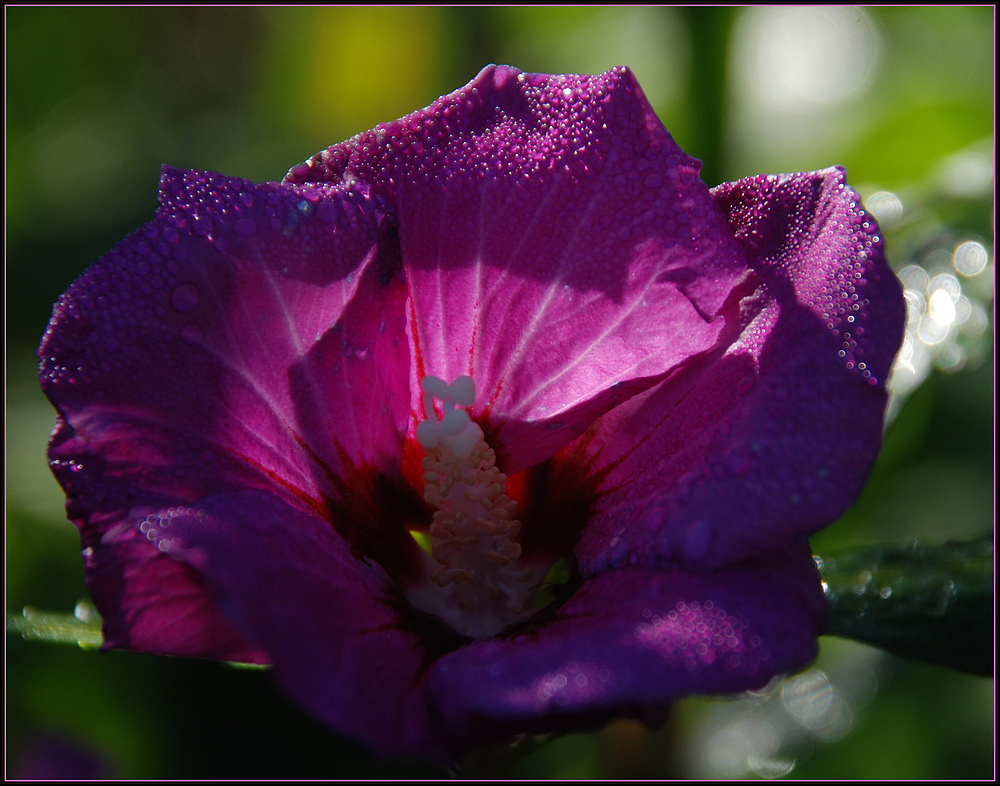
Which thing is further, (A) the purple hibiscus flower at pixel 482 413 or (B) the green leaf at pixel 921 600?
(B) the green leaf at pixel 921 600

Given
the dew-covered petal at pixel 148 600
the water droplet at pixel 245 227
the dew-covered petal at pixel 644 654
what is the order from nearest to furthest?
the dew-covered petal at pixel 644 654, the dew-covered petal at pixel 148 600, the water droplet at pixel 245 227

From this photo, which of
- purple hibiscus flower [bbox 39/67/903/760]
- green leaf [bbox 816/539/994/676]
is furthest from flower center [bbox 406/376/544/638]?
green leaf [bbox 816/539/994/676]

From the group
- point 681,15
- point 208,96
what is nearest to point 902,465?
point 681,15

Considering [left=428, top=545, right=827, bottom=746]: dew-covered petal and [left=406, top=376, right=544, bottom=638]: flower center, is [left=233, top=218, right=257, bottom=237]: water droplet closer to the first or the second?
[left=406, top=376, right=544, bottom=638]: flower center

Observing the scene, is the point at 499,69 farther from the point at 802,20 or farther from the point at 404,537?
the point at 802,20

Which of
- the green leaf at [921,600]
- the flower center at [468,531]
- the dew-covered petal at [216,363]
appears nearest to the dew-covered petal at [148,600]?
the dew-covered petal at [216,363]

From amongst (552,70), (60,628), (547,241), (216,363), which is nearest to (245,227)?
(216,363)

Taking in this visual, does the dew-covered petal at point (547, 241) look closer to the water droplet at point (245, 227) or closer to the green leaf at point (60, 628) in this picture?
the water droplet at point (245, 227)
